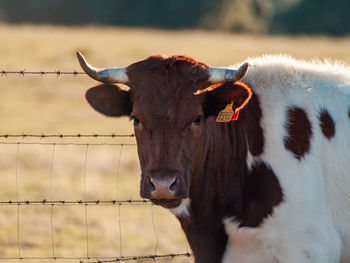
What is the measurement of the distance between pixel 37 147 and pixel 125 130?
12.4 ft

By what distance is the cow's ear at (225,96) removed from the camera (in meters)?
6.41

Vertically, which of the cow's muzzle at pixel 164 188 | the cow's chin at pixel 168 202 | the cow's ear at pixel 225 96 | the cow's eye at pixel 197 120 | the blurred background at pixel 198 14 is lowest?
the blurred background at pixel 198 14

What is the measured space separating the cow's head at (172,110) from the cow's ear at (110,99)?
8 cm

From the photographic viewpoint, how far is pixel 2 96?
27.3 meters

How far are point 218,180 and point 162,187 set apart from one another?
0.90 meters

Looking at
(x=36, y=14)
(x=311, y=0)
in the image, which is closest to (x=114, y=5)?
(x=36, y=14)

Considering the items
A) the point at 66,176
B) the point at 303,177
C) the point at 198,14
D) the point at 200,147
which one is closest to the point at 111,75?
the point at 200,147

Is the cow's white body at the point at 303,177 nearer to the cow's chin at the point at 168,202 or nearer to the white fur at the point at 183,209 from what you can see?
the white fur at the point at 183,209

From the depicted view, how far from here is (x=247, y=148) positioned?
663cm

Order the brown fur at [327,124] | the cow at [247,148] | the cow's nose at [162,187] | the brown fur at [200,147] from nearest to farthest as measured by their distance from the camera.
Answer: the cow's nose at [162,187], the brown fur at [200,147], the cow at [247,148], the brown fur at [327,124]

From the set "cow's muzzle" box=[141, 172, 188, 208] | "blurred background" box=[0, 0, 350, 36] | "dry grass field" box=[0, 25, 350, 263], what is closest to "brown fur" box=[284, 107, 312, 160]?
"cow's muzzle" box=[141, 172, 188, 208]

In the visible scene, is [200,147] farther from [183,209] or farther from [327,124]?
[327,124]

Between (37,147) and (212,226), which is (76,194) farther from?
(212,226)

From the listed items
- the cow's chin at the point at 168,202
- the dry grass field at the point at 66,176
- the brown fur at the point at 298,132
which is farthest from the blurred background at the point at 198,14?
the cow's chin at the point at 168,202
